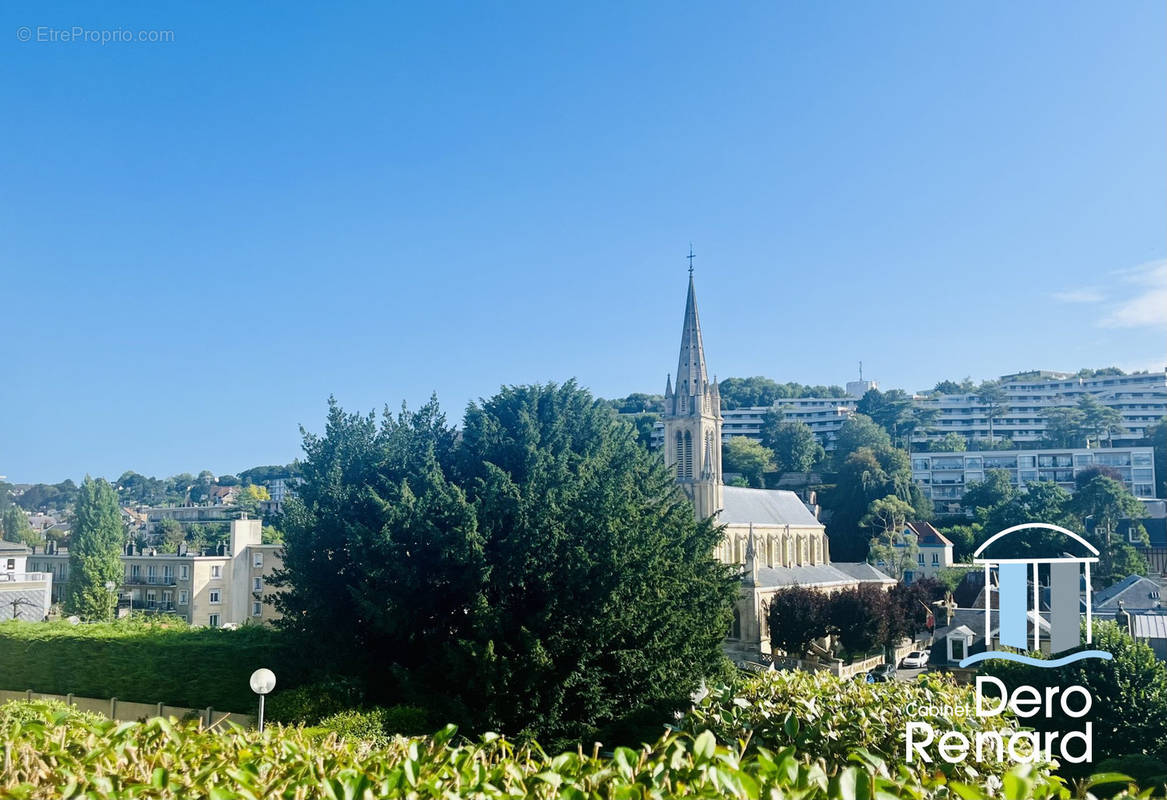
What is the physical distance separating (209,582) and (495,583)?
34.1 metres

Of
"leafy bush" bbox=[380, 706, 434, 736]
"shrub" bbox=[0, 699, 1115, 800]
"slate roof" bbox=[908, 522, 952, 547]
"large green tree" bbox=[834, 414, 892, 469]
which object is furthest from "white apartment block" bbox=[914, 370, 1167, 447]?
"shrub" bbox=[0, 699, 1115, 800]

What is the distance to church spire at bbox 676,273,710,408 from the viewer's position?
2201 inches

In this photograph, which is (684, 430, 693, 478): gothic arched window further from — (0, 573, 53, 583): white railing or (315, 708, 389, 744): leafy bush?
(315, 708, 389, 744): leafy bush

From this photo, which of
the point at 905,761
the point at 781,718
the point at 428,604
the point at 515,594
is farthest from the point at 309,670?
the point at 905,761

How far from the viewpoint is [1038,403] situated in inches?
4220

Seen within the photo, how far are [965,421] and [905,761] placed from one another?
4339 inches

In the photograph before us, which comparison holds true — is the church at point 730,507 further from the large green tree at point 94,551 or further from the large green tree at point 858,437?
the large green tree at point 858,437

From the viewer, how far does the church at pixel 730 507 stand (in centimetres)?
4959

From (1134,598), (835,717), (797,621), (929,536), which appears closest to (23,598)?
(835,717)

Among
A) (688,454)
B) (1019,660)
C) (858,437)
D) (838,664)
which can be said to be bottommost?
(838,664)

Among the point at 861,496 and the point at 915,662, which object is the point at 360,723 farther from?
the point at 861,496

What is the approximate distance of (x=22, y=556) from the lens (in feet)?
129

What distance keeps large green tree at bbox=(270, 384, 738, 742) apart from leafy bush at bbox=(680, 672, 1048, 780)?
6498mm

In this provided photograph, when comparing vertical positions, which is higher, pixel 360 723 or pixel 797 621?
pixel 360 723
